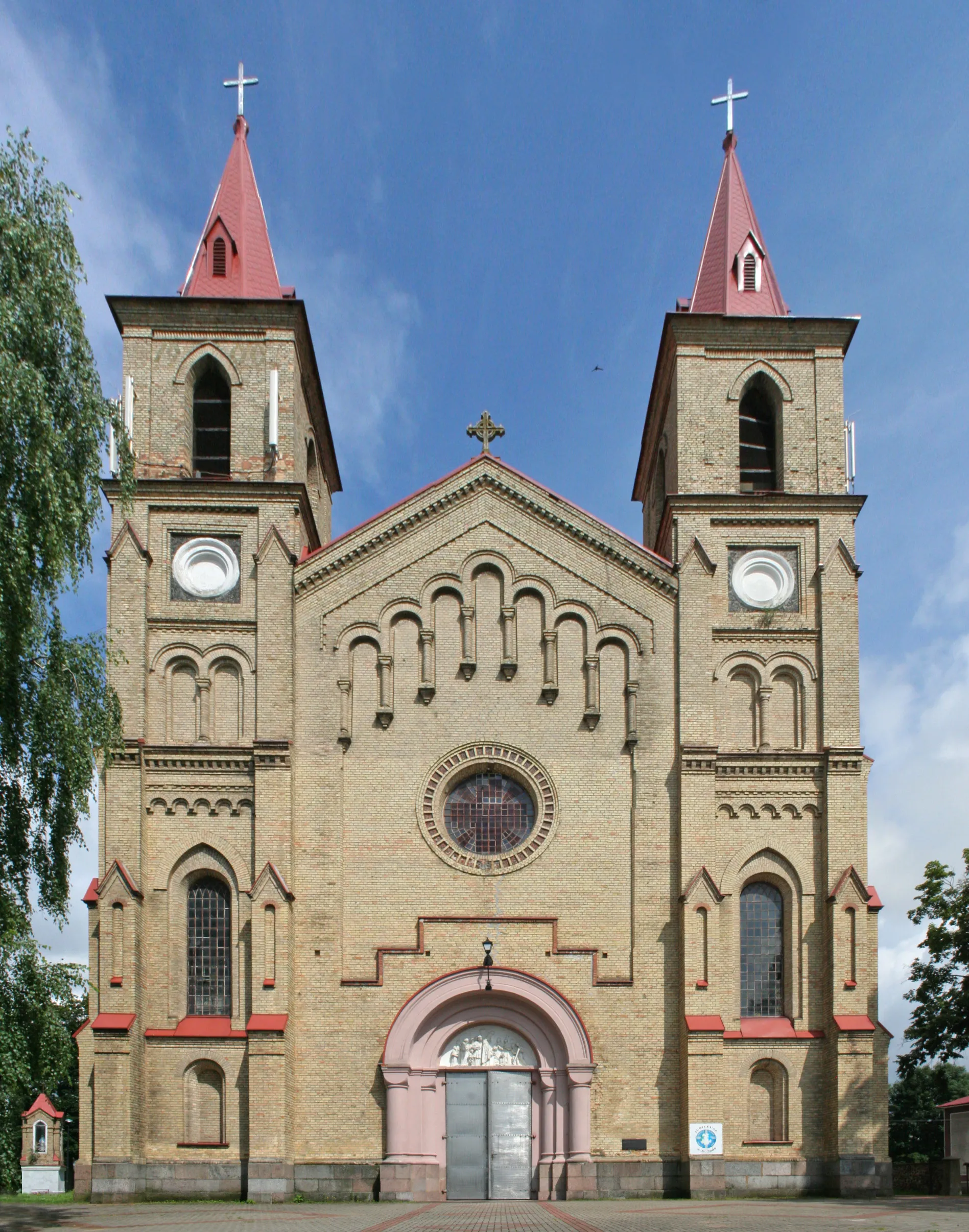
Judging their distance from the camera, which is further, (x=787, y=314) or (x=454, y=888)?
(x=787, y=314)

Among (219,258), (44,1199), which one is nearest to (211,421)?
(219,258)

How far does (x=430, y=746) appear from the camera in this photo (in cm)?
2881

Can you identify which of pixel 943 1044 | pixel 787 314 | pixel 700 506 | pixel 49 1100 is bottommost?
pixel 49 1100

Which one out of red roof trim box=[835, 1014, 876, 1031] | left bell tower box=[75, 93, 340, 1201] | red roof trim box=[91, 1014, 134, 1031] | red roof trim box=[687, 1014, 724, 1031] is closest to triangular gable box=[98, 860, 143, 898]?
left bell tower box=[75, 93, 340, 1201]

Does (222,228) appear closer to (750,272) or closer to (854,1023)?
(750,272)

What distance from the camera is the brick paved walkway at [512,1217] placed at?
2075cm

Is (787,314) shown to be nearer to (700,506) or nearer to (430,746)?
(700,506)

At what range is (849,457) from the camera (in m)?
30.9

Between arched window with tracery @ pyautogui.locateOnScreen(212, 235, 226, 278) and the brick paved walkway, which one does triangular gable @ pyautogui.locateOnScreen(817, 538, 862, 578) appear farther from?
arched window with tracery @ pyautogui.locateOnScreen(212, 235, 226, 278)

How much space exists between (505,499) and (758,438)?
675 centimetres

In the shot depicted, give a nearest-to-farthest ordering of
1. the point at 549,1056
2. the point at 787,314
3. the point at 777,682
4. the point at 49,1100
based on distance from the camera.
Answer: the point at 549,1056
the point at 777,682
the point at 787,314
the point at 49,1100

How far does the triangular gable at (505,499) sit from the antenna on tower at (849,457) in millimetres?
4584

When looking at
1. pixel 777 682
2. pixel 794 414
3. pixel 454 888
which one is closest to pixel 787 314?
pixel 794 414

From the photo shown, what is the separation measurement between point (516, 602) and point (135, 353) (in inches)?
415
